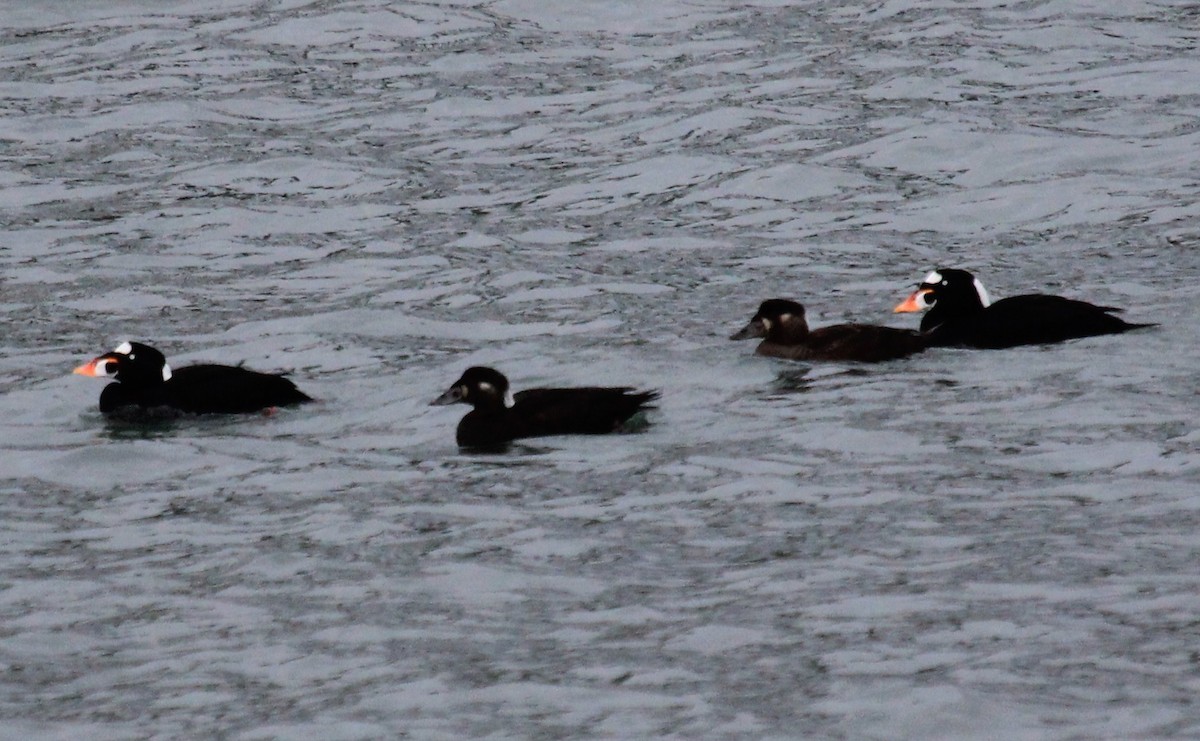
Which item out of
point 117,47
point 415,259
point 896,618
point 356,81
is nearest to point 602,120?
point 356,81

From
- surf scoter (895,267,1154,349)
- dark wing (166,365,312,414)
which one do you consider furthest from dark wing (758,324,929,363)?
dark wing (166,365,312,414)

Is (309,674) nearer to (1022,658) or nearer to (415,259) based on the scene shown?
(1022,658)

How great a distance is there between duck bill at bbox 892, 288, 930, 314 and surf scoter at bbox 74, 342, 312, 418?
12.2 ft

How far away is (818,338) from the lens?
42.7 ft

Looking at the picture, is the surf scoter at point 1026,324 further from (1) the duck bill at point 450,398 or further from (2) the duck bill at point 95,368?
(2) the duck bill at point 95,368

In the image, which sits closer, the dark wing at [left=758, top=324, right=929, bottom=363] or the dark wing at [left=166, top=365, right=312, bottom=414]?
the dark wing at [left=166, top=365, right=312, bottom=414]

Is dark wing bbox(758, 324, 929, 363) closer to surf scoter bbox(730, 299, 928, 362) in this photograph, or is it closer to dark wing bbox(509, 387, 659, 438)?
surf scoter bbox(730, 299, 928, 362)

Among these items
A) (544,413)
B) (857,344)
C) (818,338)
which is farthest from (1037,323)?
(544,413)

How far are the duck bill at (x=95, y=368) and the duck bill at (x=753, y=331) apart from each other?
3.75 metres

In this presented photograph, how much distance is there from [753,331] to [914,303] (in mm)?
1042

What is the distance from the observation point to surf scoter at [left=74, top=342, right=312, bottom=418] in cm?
1236

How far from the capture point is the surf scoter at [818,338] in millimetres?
12836

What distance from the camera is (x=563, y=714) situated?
7570 mm

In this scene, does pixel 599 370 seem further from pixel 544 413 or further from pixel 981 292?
pixel 981 292
